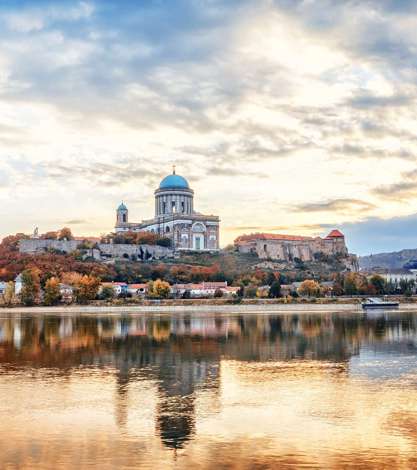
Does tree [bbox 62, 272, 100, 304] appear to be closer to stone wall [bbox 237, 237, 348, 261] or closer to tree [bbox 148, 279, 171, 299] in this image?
tree [bbox 148, 279, 171, 299]

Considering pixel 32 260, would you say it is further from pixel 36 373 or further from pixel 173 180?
pixel 36 373

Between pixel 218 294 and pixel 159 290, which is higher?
pixel 159 290

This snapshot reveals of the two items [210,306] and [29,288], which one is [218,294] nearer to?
[210,306]

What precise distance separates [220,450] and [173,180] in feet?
273

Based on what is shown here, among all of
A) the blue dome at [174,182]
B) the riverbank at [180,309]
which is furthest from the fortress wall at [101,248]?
the riverbank at [180,309]

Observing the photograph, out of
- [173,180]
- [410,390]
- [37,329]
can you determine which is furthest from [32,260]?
[410,390]

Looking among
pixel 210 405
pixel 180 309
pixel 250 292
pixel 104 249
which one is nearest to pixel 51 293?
pixel 180 309

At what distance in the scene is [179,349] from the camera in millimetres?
23344

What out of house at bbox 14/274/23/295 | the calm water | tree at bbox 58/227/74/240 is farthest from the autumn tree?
the calm water

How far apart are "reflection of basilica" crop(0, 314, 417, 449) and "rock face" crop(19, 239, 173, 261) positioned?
47.5m

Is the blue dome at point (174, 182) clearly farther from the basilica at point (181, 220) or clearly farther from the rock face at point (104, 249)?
the rock face at point (104, 249)

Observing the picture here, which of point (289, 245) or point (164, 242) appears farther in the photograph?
point (289, 245)

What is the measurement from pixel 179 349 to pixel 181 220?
65.5m

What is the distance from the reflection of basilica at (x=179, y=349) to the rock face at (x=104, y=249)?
47.5m
